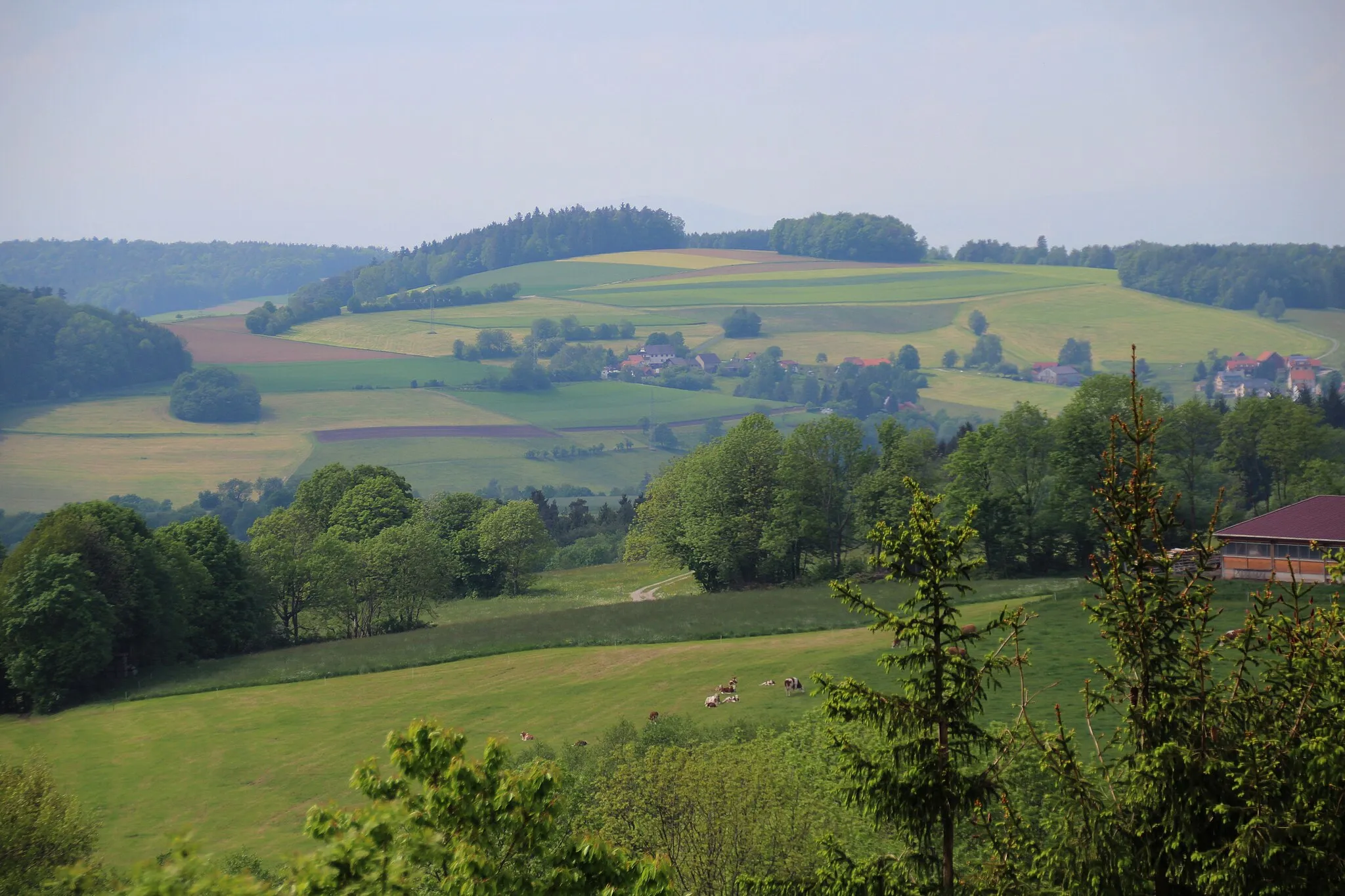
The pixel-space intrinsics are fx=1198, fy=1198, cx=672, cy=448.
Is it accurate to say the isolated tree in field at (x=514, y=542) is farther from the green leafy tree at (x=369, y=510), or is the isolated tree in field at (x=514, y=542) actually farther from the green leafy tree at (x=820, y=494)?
the green leafy tree at (x=820, y=494)

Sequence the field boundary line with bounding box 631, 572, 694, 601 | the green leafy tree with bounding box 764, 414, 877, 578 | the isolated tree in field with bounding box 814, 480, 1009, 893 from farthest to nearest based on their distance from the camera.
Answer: the field boundary line with bounding box 631, 572, 694, 601 < the green leafy tree with bounding box 764, 414, 877, 578 < the isolated tree in field with bounding box 814, 480, 1009, 893

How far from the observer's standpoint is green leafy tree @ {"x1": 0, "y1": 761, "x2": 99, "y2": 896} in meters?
32.0

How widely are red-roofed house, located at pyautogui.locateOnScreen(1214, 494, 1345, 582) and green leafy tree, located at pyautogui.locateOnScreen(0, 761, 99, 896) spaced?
51.6 metres

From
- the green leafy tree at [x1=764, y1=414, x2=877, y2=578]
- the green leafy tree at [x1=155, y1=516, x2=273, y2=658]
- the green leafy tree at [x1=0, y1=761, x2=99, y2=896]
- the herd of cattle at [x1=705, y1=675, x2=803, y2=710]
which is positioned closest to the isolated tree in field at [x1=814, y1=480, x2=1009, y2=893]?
the green leafy tree at [x1=0, y1=761, x2=99, y2=896]

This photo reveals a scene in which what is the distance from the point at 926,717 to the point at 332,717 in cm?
5122

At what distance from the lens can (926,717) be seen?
45.6 feet

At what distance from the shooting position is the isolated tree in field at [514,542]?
347ft

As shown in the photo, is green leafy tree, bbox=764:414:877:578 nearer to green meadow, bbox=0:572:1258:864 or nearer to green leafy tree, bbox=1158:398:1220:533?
green meadow, bbox=0:572:1258:864

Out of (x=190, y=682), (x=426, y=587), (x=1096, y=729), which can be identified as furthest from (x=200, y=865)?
(x=426, y=587)

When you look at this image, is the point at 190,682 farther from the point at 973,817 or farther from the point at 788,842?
the point at 973,817

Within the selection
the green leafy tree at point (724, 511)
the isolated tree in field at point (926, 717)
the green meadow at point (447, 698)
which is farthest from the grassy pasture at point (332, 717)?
the isolated tree in field at point (926, 717)

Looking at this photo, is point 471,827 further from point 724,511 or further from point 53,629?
point 724,511

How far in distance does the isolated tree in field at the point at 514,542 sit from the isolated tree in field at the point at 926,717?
92223 mm

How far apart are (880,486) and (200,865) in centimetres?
8719
